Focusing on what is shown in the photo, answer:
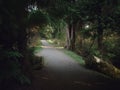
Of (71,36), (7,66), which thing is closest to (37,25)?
(7,66)

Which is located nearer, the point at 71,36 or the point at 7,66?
the point at 7,66

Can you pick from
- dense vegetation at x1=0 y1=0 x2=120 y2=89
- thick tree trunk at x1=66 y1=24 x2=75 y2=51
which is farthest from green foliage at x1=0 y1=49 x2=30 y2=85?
thick tree trunk at x1=66 y1=24 x2=75 y2=51

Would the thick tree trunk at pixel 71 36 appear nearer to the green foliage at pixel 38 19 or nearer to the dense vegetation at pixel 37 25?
the dense vegetation at pixel 37 25

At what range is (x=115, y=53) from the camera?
→ 73.4ft

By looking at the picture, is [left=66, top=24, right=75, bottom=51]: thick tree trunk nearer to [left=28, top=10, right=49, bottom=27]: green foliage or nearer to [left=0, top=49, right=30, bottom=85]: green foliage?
[left=28, top=10, right=49, bottom=27]: green foliage

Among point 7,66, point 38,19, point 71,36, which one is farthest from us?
point 71,36

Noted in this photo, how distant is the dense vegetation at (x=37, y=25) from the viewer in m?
8.06

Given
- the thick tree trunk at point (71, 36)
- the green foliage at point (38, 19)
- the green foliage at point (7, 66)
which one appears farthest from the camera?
the thick tree trunk at point (71, 36)

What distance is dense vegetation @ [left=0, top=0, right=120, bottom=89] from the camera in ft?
26.5

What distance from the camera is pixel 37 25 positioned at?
11.0m

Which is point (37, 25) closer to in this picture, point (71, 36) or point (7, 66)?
point (7, 66)

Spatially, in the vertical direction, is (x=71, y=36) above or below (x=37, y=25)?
below

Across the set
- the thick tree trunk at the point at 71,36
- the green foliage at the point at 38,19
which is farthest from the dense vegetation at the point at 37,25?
the thick tree trunk at the point at 71,36

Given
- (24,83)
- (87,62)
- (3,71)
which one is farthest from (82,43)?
(3,71)
